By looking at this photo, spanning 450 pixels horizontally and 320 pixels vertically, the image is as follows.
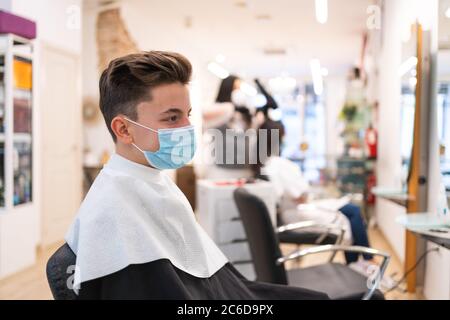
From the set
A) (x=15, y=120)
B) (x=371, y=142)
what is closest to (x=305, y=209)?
(x=15, y=120)

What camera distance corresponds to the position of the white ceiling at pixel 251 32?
2.40 meters

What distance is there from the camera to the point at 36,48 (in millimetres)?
2750

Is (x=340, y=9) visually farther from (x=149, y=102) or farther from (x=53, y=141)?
(x=53, y=141)

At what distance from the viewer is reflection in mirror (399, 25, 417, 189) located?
8.67 ft

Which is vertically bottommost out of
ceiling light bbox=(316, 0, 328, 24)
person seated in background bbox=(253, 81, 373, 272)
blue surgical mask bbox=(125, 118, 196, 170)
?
person seated in background bbox=(253, 81, 373, 272)

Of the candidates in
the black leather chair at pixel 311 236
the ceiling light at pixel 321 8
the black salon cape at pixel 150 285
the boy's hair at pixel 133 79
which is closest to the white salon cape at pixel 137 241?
the black salon cape at pixel 150 285

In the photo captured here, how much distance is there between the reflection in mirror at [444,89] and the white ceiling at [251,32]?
34cm

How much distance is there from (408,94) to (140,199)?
2442 mm

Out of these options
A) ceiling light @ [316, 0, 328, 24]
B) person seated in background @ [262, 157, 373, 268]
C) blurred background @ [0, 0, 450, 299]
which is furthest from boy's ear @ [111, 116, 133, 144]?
person seated in background @ [262, 157, 373, 268]

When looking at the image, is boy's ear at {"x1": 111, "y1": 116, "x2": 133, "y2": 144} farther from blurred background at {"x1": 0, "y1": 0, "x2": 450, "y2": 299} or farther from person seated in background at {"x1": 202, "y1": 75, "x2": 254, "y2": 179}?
person seated in background at {"x1": 202, "y1": 75, "x2": 254, "y2": 179}

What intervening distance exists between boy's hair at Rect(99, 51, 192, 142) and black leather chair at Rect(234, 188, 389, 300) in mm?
1025

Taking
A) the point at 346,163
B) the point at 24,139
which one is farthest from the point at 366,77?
the point at 24,139

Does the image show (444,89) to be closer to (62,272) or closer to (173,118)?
(173,118)
